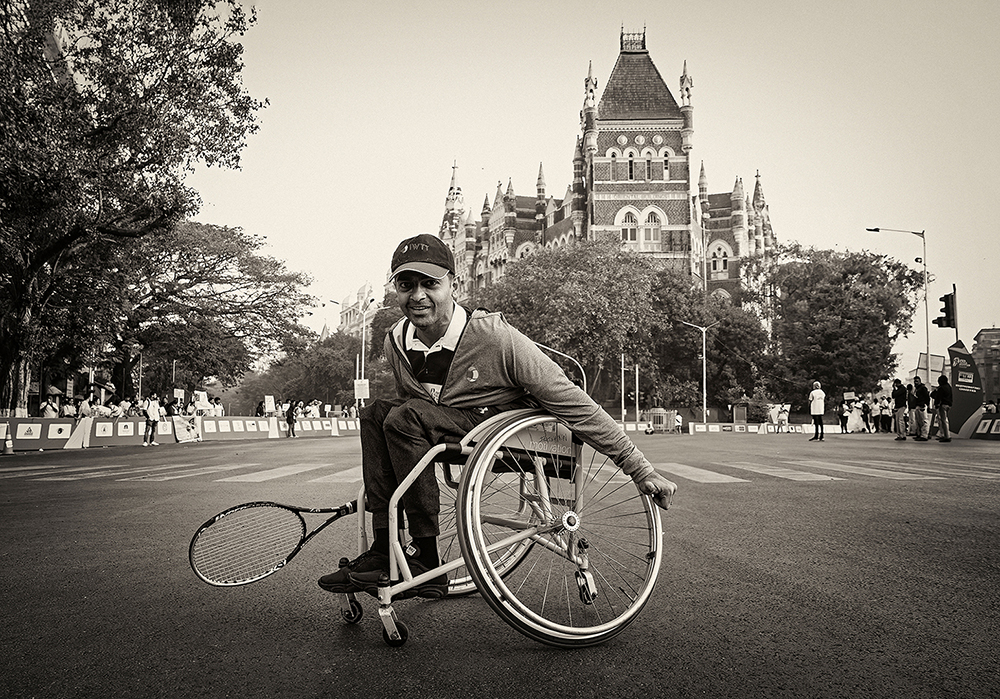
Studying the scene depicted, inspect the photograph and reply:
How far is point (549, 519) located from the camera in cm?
326

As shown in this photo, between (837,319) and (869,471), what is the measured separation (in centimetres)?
5076

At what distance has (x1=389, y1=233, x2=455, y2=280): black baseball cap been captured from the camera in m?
3.18

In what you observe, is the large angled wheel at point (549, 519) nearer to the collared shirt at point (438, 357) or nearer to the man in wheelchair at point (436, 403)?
the man in wheelchair at point (436, 403)

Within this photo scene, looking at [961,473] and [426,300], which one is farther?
[961,473]

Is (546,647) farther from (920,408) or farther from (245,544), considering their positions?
(920,408)

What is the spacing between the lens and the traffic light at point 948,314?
1047 inches

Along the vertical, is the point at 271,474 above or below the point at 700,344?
below

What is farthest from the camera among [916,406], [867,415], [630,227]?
[630,227]

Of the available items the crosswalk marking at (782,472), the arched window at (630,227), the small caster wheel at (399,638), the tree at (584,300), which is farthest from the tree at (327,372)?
the small caster wheel at (399,638)

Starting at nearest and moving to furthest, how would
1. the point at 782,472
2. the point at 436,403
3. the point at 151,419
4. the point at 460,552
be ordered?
the point at 436,403
the point at 460,552
the point at 782,472
the point at 151,419

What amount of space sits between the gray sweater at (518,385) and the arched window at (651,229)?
72.3m

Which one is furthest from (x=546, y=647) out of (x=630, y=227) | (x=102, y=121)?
(x=630, y=227)

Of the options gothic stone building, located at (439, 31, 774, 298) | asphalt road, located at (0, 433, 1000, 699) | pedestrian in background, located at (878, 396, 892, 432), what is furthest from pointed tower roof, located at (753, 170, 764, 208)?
asphalt road, located at (0, 433, 1000, 699)

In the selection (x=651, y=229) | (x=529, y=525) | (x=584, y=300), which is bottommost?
(x=529, y=525)
